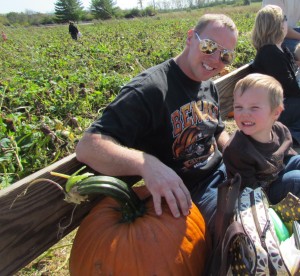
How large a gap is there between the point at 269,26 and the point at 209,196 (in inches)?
88.7

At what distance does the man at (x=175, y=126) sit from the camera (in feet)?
5.59

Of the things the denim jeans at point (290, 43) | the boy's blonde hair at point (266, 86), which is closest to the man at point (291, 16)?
the denim jeans at point (290, 43)

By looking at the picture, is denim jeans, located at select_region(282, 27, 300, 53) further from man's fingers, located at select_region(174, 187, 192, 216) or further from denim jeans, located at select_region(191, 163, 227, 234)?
man's fingers, located at select_region(174, 187, 192, 216)

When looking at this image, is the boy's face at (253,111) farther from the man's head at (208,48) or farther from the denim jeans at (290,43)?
the denim jeans at (290,43)

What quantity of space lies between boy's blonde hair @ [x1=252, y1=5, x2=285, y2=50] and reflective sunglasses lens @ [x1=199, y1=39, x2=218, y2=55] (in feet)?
5.68

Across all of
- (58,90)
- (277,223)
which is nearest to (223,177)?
(277,223)

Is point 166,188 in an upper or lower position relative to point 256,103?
lower

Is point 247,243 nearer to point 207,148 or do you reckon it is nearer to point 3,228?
point 207,148

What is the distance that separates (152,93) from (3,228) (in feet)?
3.29

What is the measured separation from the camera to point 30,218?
171 cm

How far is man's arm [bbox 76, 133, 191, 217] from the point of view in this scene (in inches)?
62.5

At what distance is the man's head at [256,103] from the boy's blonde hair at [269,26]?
5.28 feet

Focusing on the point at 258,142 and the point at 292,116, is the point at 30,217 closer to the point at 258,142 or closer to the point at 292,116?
the point at 258,142

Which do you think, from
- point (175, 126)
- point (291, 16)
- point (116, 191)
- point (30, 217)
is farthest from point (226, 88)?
point (30, 217)
